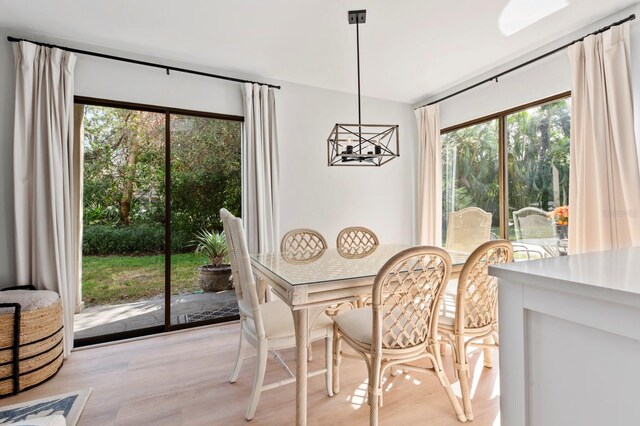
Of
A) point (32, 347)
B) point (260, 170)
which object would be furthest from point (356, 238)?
point (32, 347)

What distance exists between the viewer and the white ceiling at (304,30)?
7.16 ft

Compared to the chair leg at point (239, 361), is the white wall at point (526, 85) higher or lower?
higher

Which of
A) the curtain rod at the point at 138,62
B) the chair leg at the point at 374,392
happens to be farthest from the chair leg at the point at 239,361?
the curtain rod at the point at 138,62

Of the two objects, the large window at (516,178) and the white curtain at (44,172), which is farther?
the large window at (516,178)

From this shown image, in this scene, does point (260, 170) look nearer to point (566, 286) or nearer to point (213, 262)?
point (213, 262)

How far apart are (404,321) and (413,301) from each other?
187 millimetres

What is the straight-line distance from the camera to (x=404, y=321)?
1.66 m

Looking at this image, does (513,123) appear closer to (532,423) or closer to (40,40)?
(532,423)

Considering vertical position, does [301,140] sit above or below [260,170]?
above

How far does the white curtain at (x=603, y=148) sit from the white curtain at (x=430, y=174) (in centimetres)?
149

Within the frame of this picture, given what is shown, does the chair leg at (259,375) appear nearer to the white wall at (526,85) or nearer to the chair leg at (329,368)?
the chair leg at (329,368)

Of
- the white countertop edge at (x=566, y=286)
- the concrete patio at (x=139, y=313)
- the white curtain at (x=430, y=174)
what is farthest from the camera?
the white curtain at (x=430, y=174)

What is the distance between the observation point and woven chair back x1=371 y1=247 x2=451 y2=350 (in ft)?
4.78

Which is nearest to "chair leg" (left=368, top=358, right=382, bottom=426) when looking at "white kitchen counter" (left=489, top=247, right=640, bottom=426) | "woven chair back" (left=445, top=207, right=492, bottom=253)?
"white kitchen counter" (left=489, top=247, right=640, bottom=426)
